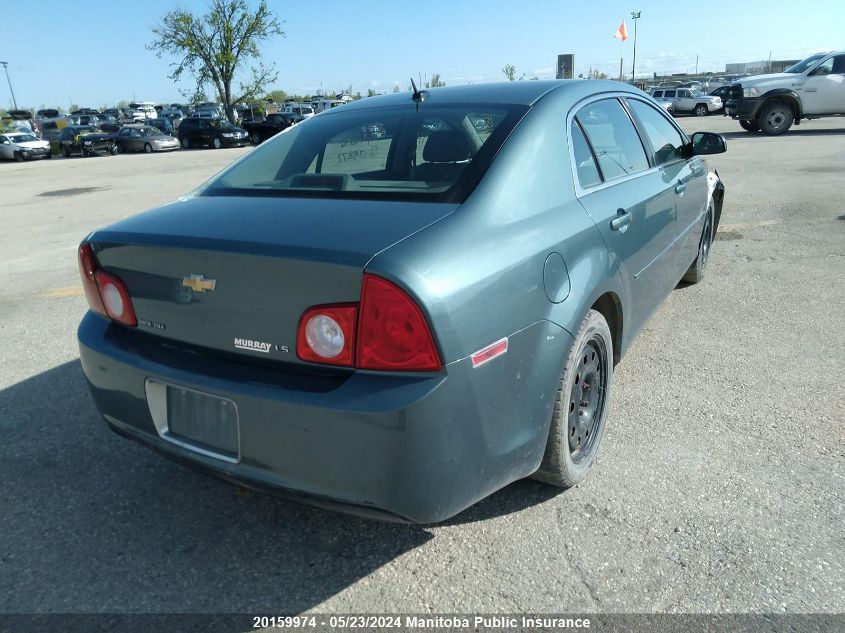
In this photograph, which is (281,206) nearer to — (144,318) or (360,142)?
(144,318)

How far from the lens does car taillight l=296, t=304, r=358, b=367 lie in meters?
1.93

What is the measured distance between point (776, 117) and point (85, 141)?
30.1 m

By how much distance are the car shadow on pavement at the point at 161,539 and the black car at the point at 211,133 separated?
3228 cm

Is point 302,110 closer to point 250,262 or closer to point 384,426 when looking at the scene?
point 250,262

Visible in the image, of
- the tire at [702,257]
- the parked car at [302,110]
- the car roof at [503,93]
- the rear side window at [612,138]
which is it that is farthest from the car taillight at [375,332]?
the parked car at [302,110]

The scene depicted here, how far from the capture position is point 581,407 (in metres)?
2.82

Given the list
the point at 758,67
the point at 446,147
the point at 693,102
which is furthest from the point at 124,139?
the point at 758,67

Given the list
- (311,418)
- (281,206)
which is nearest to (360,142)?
(281,206)

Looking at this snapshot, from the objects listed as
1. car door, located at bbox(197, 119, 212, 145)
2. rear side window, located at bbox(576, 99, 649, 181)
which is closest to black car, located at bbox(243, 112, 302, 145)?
car door, located at bbox(197, 119, 212, 145)

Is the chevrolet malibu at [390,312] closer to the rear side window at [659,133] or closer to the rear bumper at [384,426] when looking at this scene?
the rear bumper at [384,426]

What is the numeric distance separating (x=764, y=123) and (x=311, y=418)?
70.6ft

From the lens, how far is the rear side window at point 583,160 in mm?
2801

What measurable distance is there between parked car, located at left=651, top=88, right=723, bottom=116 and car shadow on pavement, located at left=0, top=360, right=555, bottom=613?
40559 mm

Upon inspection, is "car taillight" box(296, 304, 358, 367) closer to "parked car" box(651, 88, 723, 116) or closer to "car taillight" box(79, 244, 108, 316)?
"car taillight" box(79, 244, 108, 316)
